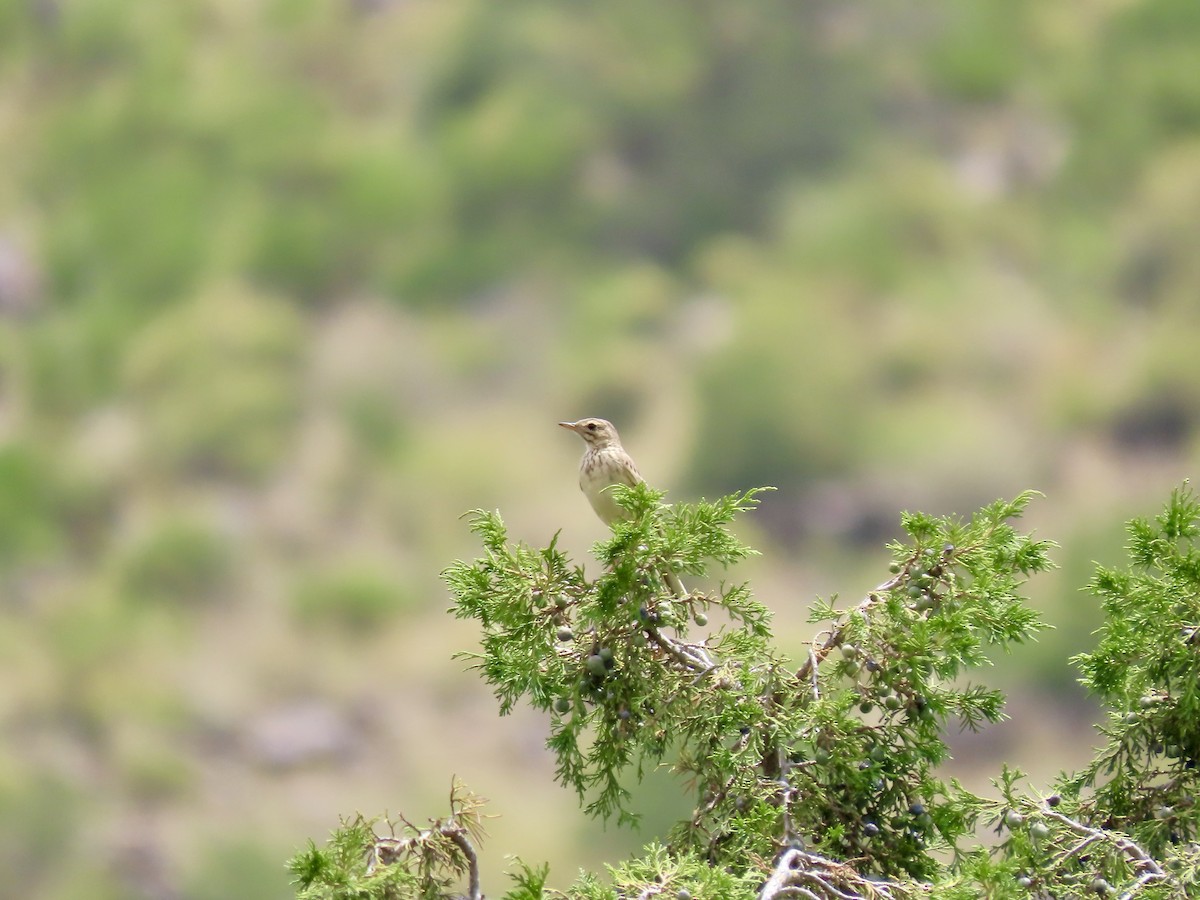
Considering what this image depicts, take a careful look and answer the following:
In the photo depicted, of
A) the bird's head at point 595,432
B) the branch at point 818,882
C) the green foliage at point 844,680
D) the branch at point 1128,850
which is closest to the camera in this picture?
the branch at point 818,882

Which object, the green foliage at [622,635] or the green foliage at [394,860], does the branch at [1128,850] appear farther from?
Result: the green foliage at [394,860]

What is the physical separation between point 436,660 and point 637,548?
31.4m

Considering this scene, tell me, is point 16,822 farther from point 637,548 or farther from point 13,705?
point 637,548

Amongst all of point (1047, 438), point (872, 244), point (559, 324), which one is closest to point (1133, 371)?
point (1047, 438)

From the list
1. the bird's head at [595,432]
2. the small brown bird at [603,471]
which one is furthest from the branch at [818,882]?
the bird's head at [595,432]

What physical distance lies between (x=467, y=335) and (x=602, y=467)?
3356 cm

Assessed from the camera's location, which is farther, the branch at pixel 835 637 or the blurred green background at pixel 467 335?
the blurred green background at pixel 467 335

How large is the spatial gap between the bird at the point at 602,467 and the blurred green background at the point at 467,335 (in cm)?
2463

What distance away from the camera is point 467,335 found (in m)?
40.7

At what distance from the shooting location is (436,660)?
117ft

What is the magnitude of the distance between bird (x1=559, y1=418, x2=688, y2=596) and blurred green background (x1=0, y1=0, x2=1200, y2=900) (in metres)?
24.6

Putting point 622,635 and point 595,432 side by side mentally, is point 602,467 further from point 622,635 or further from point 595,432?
point 622,635

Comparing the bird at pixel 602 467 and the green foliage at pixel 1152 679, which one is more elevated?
the bird at pixel 602 467

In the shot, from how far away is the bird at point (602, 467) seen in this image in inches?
282
